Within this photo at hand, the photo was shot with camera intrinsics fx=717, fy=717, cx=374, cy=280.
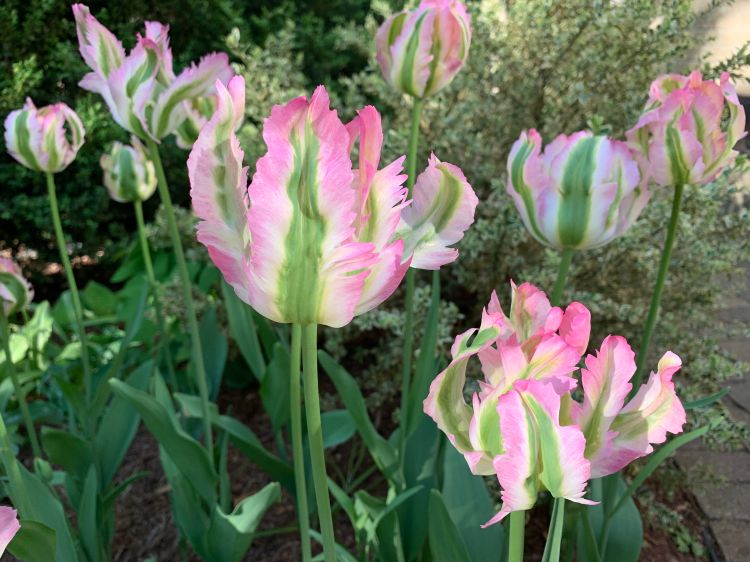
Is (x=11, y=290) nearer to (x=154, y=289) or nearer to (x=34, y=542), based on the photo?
(x=154, y=289)

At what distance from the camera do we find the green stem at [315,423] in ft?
1.69

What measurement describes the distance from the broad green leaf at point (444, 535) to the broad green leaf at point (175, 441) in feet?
1.42

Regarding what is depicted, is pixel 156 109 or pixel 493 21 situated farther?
pixel 493 21

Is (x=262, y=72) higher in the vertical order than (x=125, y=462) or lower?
higher

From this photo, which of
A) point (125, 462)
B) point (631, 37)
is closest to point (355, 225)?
point (125, 462)

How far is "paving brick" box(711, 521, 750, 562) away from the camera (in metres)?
1.63

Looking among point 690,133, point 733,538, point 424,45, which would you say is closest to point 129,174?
point 424,45

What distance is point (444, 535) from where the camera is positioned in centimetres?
89

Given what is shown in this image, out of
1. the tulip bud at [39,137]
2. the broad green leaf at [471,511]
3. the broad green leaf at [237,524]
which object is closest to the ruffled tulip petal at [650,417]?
the broad green leaf at [471,511]

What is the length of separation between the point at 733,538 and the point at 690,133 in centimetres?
122

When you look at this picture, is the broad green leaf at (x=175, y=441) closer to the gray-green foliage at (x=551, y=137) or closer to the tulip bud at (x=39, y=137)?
the tulip bud at (x=39, y=137)

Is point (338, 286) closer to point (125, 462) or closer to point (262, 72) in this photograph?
point (125, 462)

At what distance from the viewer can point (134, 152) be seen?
1570 millimetres

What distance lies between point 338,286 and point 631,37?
2.00 meters
